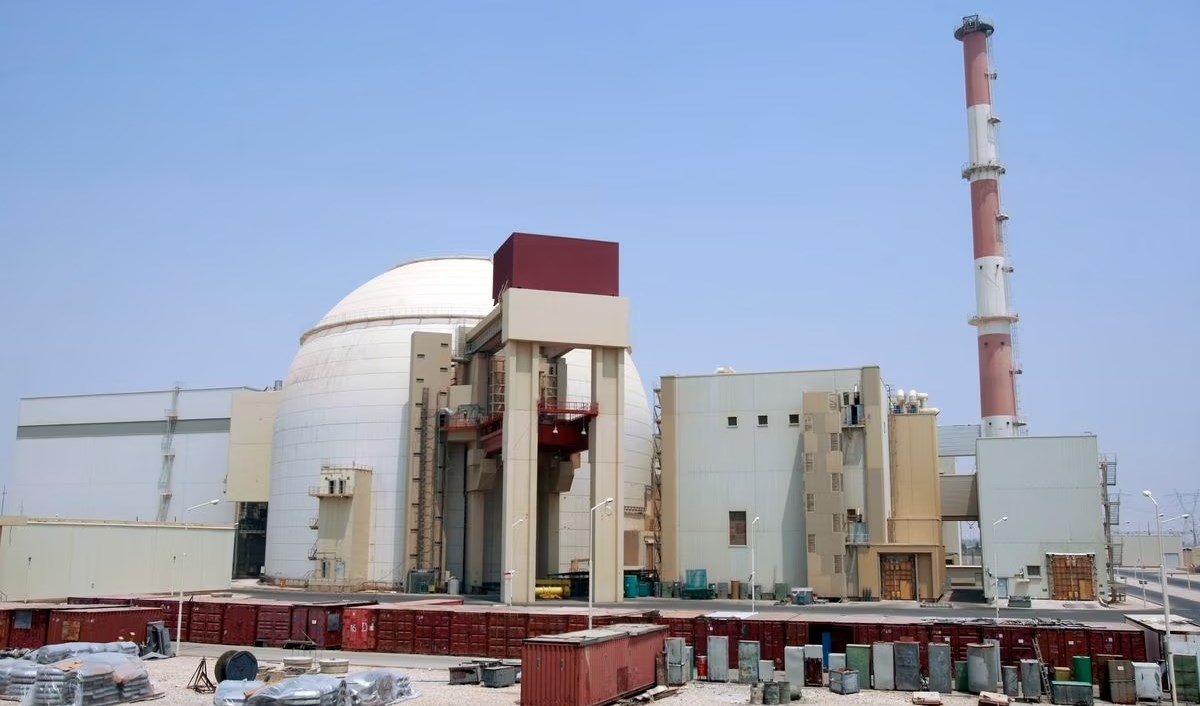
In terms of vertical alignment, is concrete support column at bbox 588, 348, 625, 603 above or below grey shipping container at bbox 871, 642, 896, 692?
above

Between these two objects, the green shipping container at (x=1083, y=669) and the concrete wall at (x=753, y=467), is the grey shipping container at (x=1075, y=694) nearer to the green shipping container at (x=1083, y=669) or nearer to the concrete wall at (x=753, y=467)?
the green shipping container at (x=1083, y=669)

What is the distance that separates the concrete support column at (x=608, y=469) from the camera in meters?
62.8

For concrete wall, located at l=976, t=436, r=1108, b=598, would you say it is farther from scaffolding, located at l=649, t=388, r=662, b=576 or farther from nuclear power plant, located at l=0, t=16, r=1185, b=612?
scaffolding, located at l=649, t=388, r=662, b=576

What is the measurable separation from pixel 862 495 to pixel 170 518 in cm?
6590

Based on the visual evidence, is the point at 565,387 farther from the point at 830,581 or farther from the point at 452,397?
the point at 830,581

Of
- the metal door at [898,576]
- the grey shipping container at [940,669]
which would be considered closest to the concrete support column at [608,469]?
the metal door at [898,576]

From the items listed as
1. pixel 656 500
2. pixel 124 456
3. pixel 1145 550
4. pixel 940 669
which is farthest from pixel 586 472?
pixel 1145 550

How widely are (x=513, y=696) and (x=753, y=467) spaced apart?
42.9 metres

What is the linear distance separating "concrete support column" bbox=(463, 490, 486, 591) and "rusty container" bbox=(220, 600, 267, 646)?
25.6m

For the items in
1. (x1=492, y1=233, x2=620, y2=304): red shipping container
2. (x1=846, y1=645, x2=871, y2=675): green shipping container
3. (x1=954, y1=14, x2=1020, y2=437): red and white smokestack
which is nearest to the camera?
(x1=846, y1=645, x2=871, y2=675): green shipping container

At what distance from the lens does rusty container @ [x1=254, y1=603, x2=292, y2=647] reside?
46.9 m

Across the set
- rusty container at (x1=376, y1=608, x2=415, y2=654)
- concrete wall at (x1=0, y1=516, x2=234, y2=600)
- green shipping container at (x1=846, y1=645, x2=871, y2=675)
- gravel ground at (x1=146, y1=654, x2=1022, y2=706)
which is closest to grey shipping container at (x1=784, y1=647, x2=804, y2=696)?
gravel ground at (x1=146, y1=654, x2=1022, y2=706)

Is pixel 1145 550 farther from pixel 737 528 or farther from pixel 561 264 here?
pixel 561 264

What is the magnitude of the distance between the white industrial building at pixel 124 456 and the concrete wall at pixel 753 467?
45.3 meters
